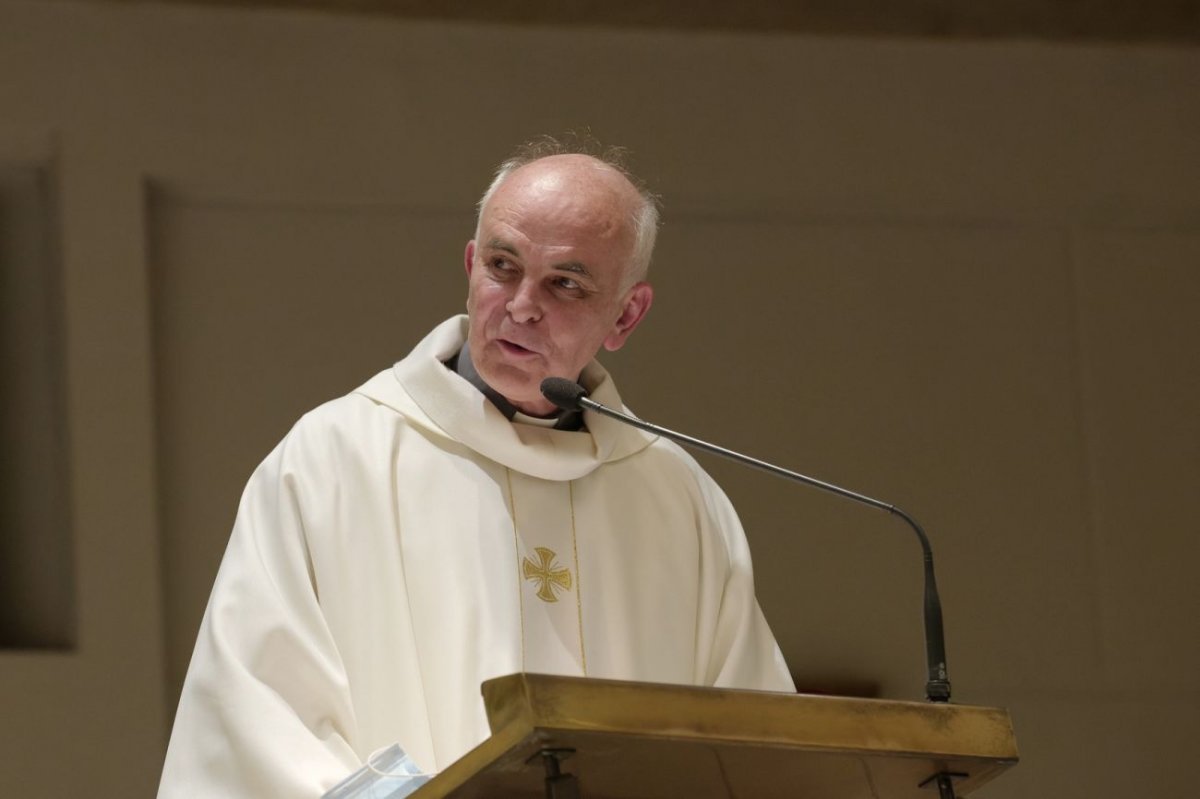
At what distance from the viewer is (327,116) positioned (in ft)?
22.0

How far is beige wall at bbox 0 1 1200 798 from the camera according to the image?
21.2ft

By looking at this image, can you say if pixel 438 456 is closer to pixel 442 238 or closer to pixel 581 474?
pixel 581 474

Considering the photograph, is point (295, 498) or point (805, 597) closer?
point (295, 498)

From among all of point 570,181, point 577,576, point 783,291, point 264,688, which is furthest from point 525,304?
point 783,291

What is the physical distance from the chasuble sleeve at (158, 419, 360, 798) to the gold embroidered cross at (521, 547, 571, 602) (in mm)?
462

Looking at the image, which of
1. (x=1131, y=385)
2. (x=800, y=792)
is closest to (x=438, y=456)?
(x=800, y=792)

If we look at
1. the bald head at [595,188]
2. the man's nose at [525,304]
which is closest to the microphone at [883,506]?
the man's nose at [525,304]

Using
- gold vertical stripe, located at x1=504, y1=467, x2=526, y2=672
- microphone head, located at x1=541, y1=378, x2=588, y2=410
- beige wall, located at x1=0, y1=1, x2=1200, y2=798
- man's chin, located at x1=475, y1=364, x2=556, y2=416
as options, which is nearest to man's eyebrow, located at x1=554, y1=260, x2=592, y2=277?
man's chin, located at x1=475, y1=364, x2=556, y2=416

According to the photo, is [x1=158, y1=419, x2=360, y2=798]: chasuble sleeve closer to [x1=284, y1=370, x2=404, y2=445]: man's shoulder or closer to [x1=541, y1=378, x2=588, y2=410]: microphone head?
[x1=284, y1=370, x2=404, y2=445]: man's shoulder

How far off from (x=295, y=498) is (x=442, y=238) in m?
2.99

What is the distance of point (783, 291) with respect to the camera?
23.2 ft

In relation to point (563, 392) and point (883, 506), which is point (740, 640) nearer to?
point (563, 392)

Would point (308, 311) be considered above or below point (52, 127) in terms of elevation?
below

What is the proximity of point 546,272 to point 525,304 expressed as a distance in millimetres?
101
